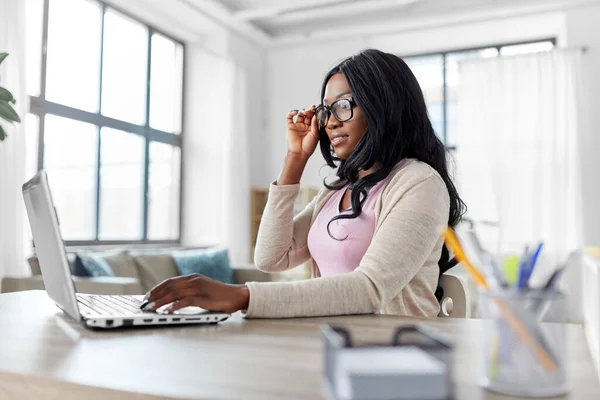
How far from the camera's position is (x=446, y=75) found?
Answer: 6137 millimetres

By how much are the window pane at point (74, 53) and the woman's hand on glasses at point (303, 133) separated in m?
3.40

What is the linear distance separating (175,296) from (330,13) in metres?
5.46

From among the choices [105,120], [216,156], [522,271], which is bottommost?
[522,271]

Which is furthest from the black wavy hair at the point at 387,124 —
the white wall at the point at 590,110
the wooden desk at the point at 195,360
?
the white wall at the point at 590,110

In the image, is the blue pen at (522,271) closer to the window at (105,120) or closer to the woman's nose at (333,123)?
the woman's nose at (333,123)

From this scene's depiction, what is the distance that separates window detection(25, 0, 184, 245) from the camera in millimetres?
4430

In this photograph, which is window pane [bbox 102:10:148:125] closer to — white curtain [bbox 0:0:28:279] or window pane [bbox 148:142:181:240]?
window pane [bbox 148:142:181:240]

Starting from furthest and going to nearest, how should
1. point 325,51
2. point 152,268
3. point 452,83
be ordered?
1. point 325,51
2. point 452,83
3. point 152,268

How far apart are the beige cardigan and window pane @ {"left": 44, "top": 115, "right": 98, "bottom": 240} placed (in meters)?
3.72

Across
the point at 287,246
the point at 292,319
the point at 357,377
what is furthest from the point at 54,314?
the point at 357,377

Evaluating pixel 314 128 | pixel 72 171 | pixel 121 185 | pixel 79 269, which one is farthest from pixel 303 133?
pixel 121 185

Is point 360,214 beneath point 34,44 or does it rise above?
beneath

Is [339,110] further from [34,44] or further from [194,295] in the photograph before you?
[34,44]

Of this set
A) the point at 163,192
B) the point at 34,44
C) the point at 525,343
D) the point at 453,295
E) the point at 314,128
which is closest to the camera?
the point at 525,343
